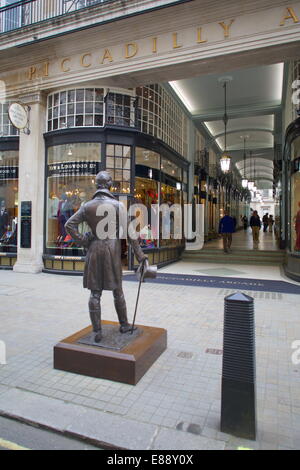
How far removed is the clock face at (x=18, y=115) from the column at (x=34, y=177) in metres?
0.38

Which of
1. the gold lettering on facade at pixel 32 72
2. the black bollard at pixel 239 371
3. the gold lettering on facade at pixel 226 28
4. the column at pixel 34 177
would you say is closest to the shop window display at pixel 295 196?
the gold lettering on facade at pixel 226 28

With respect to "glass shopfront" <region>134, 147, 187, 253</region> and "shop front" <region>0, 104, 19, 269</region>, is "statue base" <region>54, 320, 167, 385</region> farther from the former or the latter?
"shop front" <region>0, 104, 19, 269</region>

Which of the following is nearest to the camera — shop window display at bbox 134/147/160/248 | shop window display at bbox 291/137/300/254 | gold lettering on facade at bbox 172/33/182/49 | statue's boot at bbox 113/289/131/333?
statue's boot at bbox 113/289/131/333

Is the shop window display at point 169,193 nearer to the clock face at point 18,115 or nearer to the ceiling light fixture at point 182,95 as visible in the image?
the ceiling light fixture at point 182,95

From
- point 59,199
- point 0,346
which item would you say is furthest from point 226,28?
point 0,346

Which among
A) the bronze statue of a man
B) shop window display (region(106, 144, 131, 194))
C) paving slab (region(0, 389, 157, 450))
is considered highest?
shop window display (region(106, 144, 131, 194))

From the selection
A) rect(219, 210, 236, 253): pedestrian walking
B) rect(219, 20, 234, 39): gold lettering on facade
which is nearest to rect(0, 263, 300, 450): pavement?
rect(219, 20, 234, 39): gold lettering on facade

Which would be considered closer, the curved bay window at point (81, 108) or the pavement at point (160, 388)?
the pavement at point (160, 388)

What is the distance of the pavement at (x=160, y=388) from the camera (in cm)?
275

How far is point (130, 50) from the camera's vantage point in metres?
9.74

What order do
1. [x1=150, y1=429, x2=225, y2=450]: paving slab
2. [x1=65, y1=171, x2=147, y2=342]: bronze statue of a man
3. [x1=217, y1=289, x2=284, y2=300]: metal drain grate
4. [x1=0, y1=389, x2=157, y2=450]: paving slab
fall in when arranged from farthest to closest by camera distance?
[x1=217, y1=289, x2=284, y2=300]: metal drain grate < [x1=65, y1=171, x2=147, y2=342]: bronze statue of a man < [x1=0, y1=389, x2=157, y2=450]: paving slab < [x1=150, y1=429, x2=225, y2=450]: paving slab

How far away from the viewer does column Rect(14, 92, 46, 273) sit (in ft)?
37.2

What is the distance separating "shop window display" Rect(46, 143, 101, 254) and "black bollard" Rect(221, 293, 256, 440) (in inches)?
337
